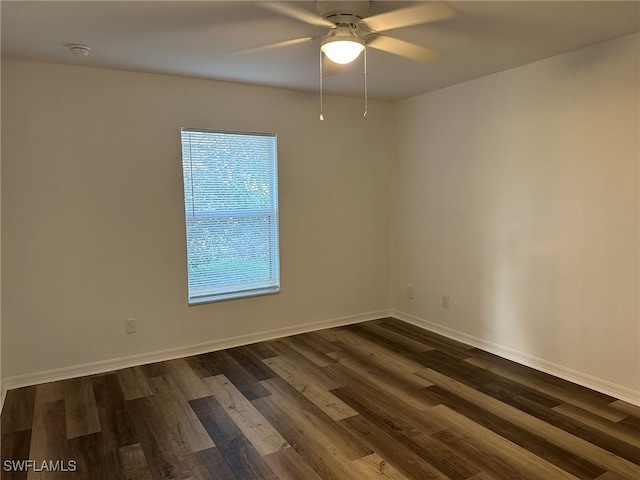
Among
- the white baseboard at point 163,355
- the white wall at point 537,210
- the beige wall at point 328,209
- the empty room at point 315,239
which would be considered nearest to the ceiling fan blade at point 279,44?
the empty room at point 315,239

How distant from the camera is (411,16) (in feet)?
7.81

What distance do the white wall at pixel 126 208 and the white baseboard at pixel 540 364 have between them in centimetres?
116

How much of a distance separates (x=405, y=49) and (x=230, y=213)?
200 centimetres

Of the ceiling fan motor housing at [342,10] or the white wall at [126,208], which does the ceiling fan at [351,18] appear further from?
the white wall at [126,208]

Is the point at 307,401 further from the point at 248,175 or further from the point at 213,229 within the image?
the point at 248,175

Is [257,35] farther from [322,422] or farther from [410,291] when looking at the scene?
[410,291]

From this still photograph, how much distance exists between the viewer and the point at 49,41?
2.72 meters

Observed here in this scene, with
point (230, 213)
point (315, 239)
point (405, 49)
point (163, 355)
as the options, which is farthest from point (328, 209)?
point (163, 355)

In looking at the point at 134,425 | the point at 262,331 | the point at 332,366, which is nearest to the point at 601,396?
the point at 332,366

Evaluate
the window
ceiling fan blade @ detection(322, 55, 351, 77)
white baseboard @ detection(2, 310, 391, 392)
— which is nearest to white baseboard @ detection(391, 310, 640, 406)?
white baseboard @ detection(2, 310, 391, 392)

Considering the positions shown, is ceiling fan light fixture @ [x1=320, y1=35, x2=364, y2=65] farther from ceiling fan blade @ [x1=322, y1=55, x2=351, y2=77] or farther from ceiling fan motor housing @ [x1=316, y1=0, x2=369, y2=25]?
ceiling fan blade @ [x1=322, y1=55, x2=351, y2=77]

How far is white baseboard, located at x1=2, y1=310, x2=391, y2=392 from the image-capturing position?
3299 mm

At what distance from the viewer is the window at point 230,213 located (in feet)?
12.6

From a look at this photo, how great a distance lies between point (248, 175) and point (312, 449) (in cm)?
244
